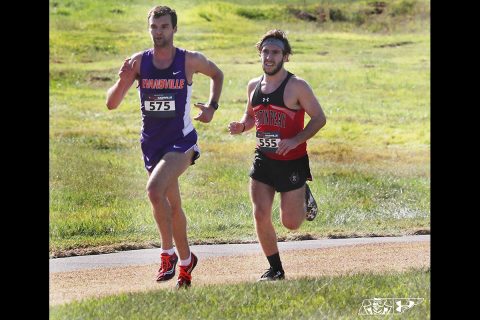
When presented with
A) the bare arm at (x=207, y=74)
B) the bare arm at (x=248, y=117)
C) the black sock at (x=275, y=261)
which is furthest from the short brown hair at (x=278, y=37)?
the black sock at (x=275, y=261)

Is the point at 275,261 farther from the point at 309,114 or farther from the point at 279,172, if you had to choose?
the point at 309,114

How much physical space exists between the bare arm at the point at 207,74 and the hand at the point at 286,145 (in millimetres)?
625

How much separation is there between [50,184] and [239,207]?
1738 millimetres

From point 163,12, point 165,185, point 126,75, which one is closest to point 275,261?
point 165,185

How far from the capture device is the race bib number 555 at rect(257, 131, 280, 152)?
32.2 ft

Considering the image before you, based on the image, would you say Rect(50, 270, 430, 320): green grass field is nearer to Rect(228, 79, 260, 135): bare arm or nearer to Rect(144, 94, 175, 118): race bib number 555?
Rect(228, 79, 260, 135): bare arm

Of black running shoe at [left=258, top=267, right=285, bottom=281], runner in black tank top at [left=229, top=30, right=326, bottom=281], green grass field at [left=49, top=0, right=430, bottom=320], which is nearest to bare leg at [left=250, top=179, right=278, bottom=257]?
runner in black tank top at [left=229, top=30, right=326, bottom=281]

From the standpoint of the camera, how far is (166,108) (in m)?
9.50

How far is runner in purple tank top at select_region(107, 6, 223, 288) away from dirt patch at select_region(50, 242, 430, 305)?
39 centimetres

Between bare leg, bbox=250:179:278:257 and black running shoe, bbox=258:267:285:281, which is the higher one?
bare leg, bbox=250:179:278:257

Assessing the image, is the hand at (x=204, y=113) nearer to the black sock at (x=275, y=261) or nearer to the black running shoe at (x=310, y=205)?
the black running shoe at (x=310, y=205)

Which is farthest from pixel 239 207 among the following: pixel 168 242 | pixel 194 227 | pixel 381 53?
pixel 381 53

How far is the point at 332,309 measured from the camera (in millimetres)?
→ 9336

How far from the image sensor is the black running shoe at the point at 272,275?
1007 cm
